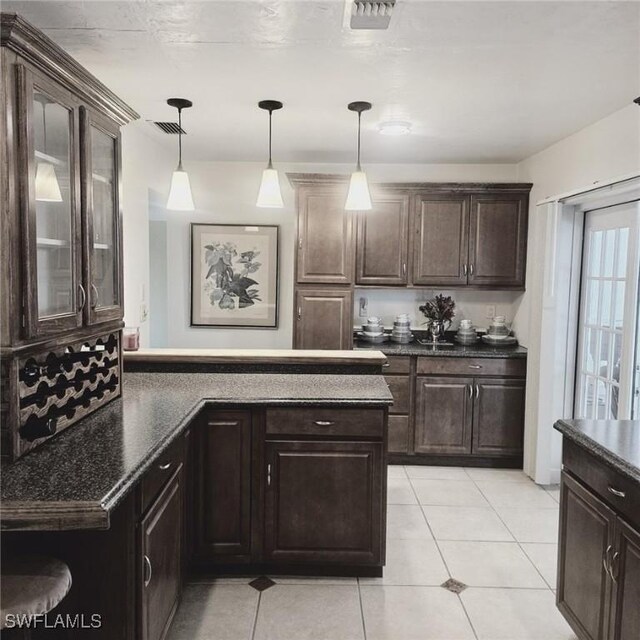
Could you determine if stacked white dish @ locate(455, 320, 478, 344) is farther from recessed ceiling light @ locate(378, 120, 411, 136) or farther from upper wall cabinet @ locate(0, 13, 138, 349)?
upper wall cabinet @ locate(0, 13, 138, 349)

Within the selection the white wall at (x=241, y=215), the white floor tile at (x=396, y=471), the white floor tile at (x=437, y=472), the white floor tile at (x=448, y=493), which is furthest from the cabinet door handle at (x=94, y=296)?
the white wall at (x=241, y=215)

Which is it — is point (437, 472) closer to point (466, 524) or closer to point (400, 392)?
point (400, 392)

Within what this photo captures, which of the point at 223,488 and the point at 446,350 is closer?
the point at 223,488

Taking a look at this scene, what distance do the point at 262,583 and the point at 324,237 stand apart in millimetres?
2643

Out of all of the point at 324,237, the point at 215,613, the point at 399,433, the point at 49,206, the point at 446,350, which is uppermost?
the point at 324,237

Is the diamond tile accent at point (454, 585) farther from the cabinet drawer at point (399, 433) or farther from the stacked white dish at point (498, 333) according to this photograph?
the stacked white dish at point (498, 333)

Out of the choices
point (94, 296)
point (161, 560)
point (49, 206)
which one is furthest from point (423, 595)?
point (49, 206)

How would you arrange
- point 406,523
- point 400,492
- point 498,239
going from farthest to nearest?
1. point 498,239
2. point 400,492
3. point 406,523

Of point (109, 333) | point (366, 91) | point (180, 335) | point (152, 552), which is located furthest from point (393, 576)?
point (180, 335)

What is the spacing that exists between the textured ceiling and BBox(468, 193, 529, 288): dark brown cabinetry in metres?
0.78

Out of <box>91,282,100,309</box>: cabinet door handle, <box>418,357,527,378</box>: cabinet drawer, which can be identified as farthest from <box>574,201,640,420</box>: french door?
<box>91,282,100,309</box>: cabinet door handle

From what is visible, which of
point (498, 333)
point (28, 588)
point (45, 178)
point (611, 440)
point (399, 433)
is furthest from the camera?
point (498, 333)

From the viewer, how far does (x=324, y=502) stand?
2689 millimetres

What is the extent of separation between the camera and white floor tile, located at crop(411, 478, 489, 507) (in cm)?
376
